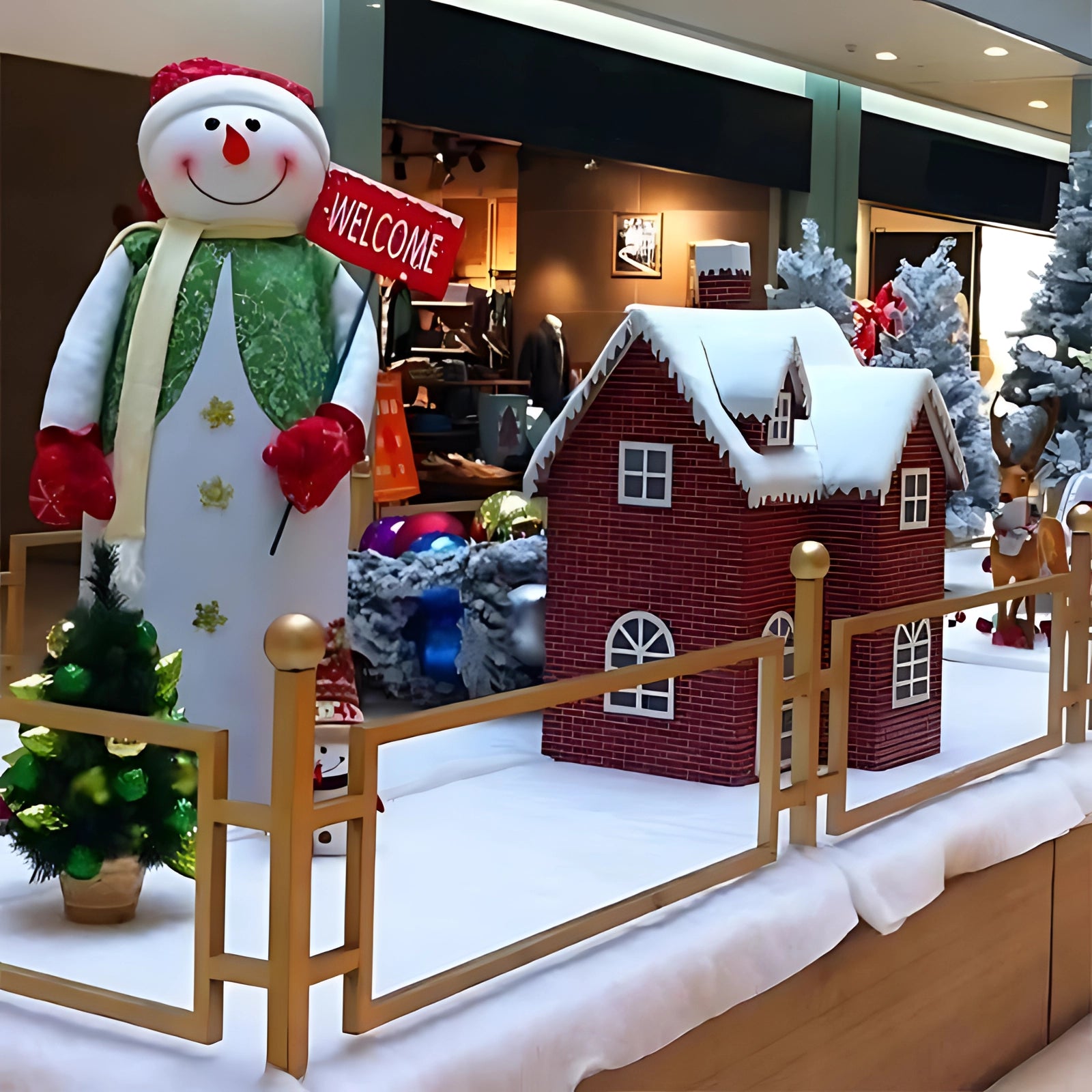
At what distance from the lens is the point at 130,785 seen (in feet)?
5.15

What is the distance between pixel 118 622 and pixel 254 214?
0.64 meters

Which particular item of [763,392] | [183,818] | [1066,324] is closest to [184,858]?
[183,818]

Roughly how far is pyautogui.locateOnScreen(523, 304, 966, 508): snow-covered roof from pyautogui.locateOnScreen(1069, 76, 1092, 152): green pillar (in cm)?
599

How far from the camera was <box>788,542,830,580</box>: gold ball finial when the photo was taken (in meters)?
1.93

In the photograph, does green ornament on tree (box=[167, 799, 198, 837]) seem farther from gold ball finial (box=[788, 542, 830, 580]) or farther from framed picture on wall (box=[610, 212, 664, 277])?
framed picture on wall (box=[610, 212, 664, 277])

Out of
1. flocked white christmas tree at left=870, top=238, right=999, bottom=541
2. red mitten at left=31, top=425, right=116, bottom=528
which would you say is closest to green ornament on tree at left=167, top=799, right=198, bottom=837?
red mitten at left=31, top=425, right=116, bottom=528

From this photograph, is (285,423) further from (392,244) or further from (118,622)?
(118,622)

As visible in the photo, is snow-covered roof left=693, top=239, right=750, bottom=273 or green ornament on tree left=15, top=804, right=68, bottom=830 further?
snow-covered roof left=693, top=239, right=750, bottom=273

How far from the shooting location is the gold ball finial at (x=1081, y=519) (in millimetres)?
2500

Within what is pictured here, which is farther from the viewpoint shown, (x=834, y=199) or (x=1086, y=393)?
(x=834, y=199)

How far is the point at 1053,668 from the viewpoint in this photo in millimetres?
2510

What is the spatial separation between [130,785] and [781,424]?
1.13 metres

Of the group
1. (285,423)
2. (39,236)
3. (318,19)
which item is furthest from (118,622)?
(318,19)

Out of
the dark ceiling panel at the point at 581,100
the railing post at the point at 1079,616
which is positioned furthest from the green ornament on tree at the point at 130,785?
the dark ceiling panel at the point at 581,100
